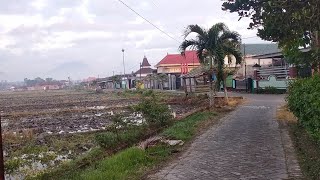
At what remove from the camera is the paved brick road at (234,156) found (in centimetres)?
846

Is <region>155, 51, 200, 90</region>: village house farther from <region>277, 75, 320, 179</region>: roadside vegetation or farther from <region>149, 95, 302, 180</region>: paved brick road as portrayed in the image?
<region>277, 75, 320, 179</region>: roadside vegetation

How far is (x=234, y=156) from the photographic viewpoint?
1014 cm

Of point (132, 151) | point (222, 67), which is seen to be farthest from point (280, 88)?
point (132, 151)

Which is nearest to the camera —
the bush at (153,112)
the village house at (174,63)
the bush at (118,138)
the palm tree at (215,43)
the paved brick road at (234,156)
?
the paved brick road at (234,156)

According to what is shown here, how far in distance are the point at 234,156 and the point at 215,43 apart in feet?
39.3

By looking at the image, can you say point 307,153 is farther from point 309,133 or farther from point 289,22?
point 289,22

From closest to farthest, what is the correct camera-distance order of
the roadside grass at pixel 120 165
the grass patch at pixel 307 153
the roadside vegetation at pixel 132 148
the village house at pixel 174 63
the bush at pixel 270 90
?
1. the grass patch at pixel 307 153
2. the roadside grass at pixel 120 165
3. the roadside vegetation at pixel 132 148
4. the bush at pixel 270 90
5. the village house at pixel 174 63

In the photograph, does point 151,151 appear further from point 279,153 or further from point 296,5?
point 296,5

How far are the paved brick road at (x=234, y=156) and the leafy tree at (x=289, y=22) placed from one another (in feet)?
8.56

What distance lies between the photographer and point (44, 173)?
10742 mm

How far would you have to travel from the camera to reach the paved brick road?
8.46 m

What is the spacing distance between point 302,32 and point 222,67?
39.8 ft

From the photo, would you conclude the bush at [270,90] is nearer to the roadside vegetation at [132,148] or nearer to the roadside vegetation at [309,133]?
the roadside vegetation at [132,148]

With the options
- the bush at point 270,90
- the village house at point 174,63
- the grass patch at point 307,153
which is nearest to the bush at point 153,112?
the grass patch at point 307,153
